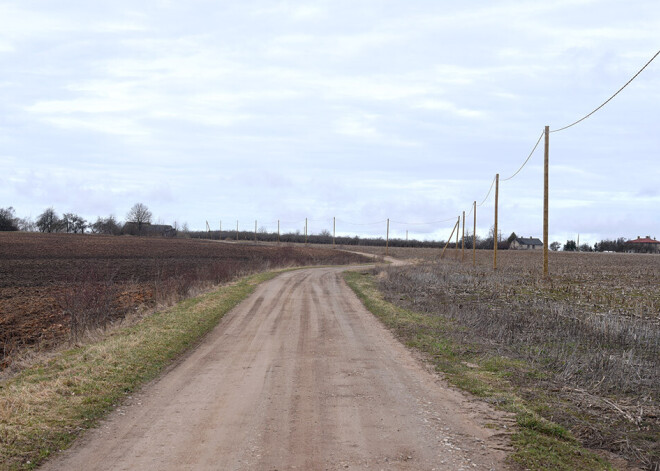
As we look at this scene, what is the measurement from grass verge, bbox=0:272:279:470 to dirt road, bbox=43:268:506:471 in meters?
0.33

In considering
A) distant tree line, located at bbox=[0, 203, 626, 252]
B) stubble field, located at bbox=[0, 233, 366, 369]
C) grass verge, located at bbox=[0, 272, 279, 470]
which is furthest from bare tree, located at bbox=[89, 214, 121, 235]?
grass verge, located at bbox=[0, 272, 279, 470]

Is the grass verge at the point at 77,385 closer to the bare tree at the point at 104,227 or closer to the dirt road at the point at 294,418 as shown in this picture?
the dirt road at the point at 294,418

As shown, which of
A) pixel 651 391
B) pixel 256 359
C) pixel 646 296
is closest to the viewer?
pixel 651 391

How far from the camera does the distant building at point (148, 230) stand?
4917 inches

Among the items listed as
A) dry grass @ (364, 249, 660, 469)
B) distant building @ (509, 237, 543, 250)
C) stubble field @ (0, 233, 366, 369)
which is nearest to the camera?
dry grass @ (364, 249, 660, 469)

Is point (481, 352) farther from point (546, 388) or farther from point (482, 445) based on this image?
point (482, 445)

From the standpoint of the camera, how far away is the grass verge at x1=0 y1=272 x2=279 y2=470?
624 cm

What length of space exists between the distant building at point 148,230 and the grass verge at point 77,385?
113 meters

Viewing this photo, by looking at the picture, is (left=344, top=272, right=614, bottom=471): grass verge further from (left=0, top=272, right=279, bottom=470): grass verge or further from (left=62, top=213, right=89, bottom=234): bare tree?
(left=62, top=213, right=89, bottom=234): bare tree

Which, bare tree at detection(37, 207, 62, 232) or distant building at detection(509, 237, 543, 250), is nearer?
bare tree at detection(37, 207, 62, 232)

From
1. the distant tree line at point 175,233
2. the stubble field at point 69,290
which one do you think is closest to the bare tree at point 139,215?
the distant tree line at point 175,233

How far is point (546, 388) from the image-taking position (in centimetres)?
890

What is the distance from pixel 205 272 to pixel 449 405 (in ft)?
82.1

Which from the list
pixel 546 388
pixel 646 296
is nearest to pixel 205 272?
pixel 646 296
